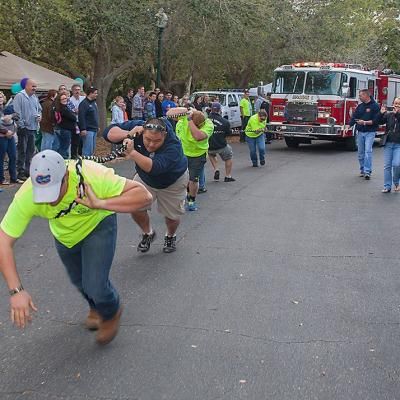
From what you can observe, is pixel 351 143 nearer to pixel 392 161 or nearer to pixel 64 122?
pixel 392 161

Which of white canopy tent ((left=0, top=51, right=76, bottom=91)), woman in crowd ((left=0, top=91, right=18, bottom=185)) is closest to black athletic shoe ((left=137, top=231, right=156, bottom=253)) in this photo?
woman in crowd ((left=0, top=91, right=18, bottom=185))

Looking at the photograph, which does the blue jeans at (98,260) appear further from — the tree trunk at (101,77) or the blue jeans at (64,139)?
the tree trunk at (101,77)

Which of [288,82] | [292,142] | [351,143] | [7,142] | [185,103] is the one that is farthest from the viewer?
[292,142]

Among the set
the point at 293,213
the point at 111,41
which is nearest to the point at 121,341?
the point at 293,213

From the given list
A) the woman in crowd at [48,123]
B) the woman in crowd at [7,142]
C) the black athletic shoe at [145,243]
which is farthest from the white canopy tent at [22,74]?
the black athletic shoe at [145,243]

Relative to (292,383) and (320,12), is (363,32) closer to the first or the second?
(320,12)

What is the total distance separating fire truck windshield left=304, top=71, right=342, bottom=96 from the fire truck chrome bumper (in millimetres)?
1048

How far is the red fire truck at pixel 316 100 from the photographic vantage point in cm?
1848

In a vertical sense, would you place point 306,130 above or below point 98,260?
below

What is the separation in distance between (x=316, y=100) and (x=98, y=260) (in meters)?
15.7

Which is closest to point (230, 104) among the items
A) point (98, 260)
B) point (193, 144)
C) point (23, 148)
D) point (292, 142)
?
point (292, 142)

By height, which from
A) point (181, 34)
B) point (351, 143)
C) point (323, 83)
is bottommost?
point (351, 143)

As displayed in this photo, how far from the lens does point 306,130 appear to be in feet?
62.0

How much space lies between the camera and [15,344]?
4.25 meters
